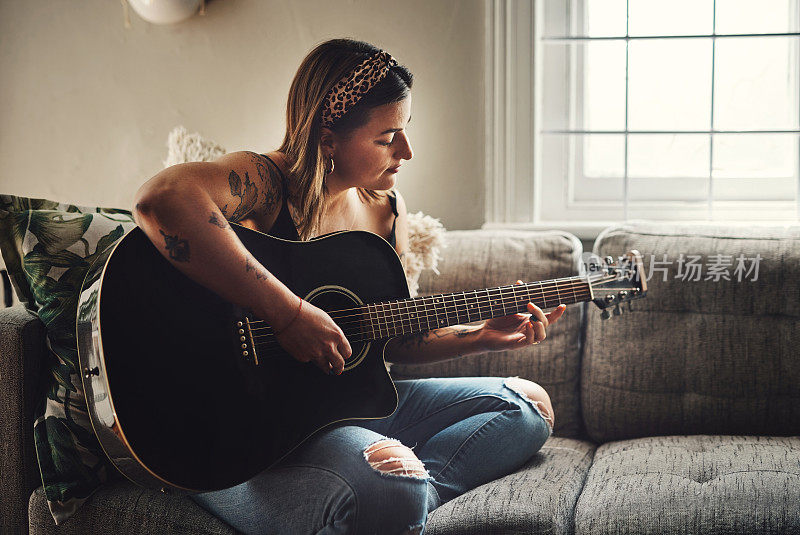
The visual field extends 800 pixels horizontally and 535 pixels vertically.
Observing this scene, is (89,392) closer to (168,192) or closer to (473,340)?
(168,192)

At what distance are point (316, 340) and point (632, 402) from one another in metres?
0.88

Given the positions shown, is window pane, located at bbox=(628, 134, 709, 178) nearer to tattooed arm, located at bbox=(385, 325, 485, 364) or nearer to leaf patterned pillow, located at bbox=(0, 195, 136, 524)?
tattooed arm, located at bbox=(385, 325, 485, 364)

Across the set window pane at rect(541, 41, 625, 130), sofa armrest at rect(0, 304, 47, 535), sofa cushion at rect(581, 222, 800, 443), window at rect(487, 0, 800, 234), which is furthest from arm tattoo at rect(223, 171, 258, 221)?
window pane at rect(541, 41, 625, 130)

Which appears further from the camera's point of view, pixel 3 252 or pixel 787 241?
pixel 787 241

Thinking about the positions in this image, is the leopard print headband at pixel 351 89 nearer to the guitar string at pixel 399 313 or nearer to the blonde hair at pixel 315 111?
the blonde hair at pixel 315 111

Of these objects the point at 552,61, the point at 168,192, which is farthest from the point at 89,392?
the point at 552,61

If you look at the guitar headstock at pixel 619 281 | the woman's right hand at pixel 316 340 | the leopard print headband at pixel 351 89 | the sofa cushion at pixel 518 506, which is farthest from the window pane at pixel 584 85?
the woman's right hand at pixel 316 340

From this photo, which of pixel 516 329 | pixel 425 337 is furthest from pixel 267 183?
pixel 516 329

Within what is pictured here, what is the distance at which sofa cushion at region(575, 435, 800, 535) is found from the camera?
128 centimetres

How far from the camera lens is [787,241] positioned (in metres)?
1.77

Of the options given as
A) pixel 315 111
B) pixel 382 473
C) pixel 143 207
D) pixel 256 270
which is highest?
pixel 315 111

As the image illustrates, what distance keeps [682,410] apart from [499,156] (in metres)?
0.89

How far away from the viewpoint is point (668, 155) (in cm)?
228

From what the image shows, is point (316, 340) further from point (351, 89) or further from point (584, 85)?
point (584, 85)
